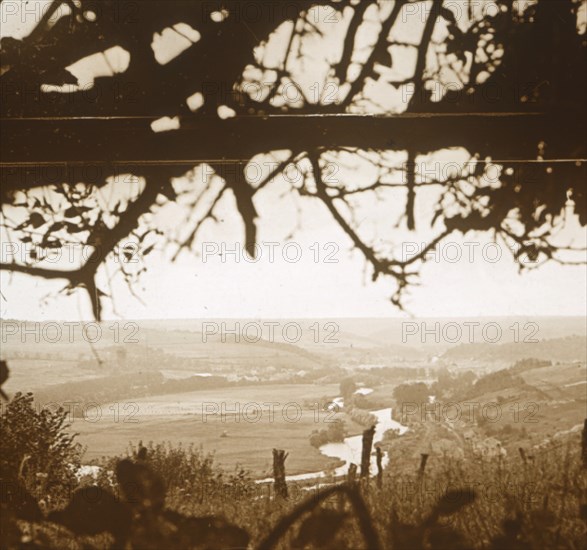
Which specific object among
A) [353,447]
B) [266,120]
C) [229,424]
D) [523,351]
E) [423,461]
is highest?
[266,120]

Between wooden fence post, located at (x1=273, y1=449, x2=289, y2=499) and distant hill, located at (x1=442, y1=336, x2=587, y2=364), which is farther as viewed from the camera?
distant hill, located at (x1=442, y1=336, x2=587, y2=364)

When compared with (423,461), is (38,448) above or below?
above

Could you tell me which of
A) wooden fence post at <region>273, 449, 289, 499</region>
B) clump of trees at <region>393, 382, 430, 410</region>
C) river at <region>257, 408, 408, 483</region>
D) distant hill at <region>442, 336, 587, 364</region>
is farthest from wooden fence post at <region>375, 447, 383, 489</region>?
distant hill at <region>442, 336, 587, 364</region>

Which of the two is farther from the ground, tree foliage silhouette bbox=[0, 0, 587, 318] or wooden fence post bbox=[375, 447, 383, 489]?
tree foliage silhouette bbox=[0, 0, 587, 318]

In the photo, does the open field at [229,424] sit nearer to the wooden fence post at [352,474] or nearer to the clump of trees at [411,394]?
the wooden fence post at [352,474]

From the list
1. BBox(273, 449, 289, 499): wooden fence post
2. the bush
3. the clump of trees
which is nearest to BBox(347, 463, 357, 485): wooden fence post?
BBox(273, 449, 289, 499): wooden fence post

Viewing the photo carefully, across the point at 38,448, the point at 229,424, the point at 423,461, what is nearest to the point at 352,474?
the point at 423,461

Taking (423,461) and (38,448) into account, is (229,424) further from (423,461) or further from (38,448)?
(423,461)

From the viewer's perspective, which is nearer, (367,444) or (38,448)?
(38,448)

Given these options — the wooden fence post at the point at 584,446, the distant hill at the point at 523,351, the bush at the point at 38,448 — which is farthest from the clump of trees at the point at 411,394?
the bush at the point at 38,448

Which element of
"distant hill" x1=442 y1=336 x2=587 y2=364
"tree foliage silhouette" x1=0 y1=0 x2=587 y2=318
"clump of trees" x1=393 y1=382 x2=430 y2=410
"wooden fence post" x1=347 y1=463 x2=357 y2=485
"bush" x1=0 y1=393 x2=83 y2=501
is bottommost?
"wooden fence post" x1=347 y1=463 x2=357 y2=485

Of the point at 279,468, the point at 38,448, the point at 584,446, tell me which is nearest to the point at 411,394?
the point at 279,468

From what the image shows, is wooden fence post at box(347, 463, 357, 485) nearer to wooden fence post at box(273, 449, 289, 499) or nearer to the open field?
the open field
